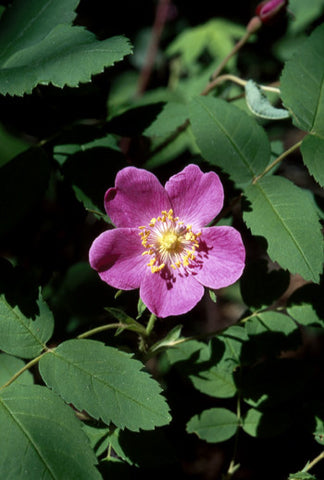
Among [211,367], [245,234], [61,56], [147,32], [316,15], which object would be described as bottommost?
[245,234]

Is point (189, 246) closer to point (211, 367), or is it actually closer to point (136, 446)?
point (211, 367)

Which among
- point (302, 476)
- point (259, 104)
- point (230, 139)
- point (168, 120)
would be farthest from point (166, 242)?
point (302, 476)

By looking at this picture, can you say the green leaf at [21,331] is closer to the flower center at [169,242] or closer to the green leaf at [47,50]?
the flower center at [169,242]

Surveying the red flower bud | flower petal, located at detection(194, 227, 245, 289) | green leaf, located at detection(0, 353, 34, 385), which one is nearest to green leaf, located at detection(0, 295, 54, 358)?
green leaf, located at detection(0, 353, 34, 385)

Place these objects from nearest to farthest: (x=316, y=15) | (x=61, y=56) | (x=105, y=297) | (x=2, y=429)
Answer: (x=2, y=429), (x=61, y=56), (x=105, y=297), (x=316, y=15)

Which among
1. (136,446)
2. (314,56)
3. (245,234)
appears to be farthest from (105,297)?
(245,234)

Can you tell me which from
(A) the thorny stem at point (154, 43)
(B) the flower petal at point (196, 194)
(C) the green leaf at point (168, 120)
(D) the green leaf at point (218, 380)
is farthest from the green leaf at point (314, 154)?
(A) the thorny stem at point (154, 43)
